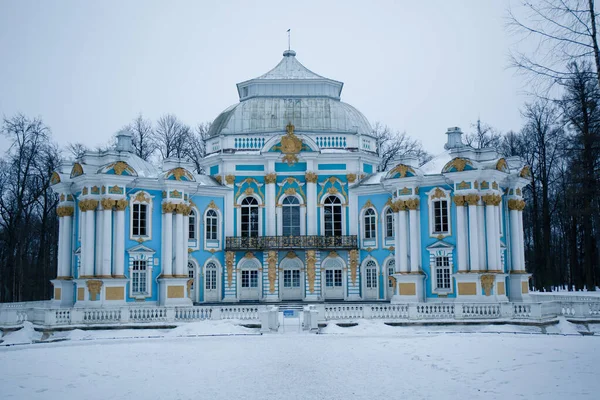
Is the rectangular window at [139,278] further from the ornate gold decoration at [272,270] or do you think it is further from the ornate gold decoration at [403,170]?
the ornate gold decoration at [403,170]

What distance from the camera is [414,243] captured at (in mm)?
28859

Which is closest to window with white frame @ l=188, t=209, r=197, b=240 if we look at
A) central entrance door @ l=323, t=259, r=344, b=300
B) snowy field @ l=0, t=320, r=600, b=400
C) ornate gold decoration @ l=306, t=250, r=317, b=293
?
ornate gold decoration @ l=306, t=250, r=317, b=293

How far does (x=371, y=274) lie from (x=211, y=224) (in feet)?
25.8

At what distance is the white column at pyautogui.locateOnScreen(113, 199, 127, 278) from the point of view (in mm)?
27797

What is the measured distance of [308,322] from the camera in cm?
2188

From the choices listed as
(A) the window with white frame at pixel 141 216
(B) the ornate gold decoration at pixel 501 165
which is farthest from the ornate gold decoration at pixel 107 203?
(B) the ornate gold decoration at pixel 501 165

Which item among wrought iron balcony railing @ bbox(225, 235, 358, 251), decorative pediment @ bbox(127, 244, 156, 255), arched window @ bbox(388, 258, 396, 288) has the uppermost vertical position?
wrought iron balcony railing @ bbox(225, 235, 358, 251)

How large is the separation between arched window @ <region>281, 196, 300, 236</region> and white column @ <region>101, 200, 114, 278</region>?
8677 millimetres

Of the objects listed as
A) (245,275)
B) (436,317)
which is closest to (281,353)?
(436,317)

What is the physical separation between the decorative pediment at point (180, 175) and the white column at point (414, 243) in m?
9.54

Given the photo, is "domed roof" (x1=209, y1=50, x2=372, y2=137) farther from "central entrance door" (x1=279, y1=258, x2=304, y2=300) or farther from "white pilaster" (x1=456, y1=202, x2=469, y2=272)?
"white pilaster" (x1=456, y1=202, x2=469, y2=272)

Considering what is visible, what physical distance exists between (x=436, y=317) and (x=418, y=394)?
42.9ft

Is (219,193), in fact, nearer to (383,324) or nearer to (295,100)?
(295,100)

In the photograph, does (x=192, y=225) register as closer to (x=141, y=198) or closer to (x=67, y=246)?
(x=141, y=198)
